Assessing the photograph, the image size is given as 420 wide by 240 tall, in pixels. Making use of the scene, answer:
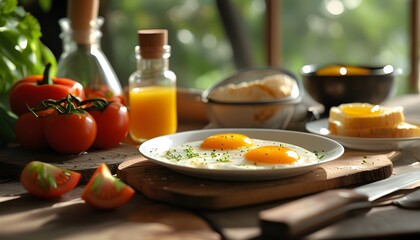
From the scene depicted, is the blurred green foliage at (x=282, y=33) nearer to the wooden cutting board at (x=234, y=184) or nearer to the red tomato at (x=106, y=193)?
the wooden cutting board at (x=234, y=184)

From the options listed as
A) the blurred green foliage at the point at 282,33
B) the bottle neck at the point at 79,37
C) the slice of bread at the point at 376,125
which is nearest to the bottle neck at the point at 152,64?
the bottle neck at the point at 79,37

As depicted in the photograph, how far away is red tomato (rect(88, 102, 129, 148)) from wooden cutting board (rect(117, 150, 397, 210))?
0.26 m

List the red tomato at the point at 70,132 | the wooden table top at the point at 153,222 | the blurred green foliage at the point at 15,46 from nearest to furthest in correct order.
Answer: the wooden table top at the point at 153,222
the red tomato at the point at 70,132
the blurred green foliage at the point at 15,46

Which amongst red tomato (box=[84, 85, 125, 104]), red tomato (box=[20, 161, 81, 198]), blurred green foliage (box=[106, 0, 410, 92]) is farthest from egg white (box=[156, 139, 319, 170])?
blurred green foliage (box=[106, 0, 410, 92])

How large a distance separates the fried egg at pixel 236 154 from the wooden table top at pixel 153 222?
4.4 inches

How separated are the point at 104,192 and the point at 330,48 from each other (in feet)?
11.5

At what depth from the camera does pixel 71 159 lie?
1910mm

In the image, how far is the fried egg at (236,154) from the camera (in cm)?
159

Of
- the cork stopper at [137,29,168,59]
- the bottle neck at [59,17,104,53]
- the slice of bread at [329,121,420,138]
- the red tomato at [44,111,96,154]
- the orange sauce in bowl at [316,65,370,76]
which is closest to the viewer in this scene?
the red tomato at [44,111,96,154]

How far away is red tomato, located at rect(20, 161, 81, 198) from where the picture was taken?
1565mm

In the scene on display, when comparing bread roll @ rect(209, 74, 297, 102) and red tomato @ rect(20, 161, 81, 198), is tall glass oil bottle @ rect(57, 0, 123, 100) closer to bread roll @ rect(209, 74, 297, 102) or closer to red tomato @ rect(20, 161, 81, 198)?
bread roll @ rect(209, 74, 297, 102)

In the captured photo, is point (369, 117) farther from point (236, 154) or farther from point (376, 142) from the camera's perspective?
point (236, 154)

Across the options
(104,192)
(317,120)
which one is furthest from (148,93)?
(104,192)

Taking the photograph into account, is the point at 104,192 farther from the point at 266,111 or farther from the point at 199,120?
the point at 199,120
